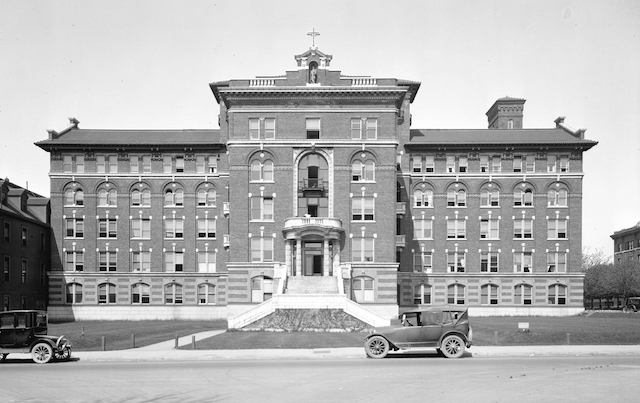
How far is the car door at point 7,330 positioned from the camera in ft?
85.7

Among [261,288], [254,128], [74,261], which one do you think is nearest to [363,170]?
[254,128]

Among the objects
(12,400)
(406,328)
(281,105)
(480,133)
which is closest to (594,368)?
(406,328)

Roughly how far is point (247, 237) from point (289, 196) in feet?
16.6

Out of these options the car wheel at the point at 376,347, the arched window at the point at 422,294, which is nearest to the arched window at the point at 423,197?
the arched window at the point at 422,294

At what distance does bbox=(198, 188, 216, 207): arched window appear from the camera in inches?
2697

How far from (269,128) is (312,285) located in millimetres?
14196

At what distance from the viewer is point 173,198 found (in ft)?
225

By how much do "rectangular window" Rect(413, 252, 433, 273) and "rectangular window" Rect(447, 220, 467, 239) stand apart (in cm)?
306

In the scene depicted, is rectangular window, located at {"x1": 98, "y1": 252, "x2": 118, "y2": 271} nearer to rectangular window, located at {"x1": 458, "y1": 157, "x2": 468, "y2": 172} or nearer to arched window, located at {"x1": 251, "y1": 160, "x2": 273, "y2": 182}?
arched window, located at {"x1": 251, "y1": 160, "x2": 273, "y2": 182}

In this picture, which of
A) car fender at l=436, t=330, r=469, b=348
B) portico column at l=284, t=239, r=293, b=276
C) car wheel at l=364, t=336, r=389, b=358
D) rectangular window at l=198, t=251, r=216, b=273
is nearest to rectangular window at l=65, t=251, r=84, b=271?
rectangular window at l=198, t=251, r=216, b=273

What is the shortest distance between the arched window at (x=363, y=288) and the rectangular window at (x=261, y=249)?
25.0 feet

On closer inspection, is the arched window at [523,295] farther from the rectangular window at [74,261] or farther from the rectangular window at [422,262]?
the rectangular window at [74,261]

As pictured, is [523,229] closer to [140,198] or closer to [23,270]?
[140,198]

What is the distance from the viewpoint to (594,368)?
73.6ft
